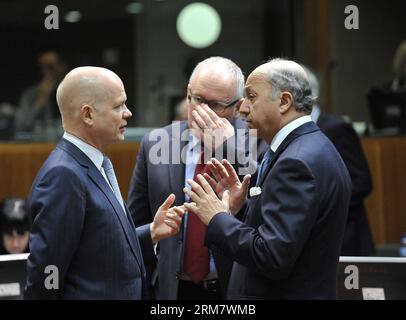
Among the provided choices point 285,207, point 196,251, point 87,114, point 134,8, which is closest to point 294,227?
point 285,207

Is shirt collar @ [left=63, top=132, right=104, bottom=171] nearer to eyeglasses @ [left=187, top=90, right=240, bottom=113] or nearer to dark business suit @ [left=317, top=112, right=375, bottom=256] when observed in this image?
eyeglasses @ [left=187, top=90, right=240, bottom=113]

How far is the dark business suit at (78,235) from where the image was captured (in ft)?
9.97

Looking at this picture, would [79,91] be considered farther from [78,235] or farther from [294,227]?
[294,227]

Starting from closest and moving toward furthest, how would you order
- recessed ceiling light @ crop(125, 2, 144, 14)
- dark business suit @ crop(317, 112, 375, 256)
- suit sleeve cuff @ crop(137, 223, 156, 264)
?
suit sleeve cuff @ crop(137, 223, 156, 264)
dark business suit @ crop(317, 112, 375, 256)
recessed ceiling light @ crop(125, 2, 144, 14)

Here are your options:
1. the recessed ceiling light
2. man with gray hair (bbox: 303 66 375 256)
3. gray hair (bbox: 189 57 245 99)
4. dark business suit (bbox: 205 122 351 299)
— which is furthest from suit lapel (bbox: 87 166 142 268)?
the recessed ceiling light

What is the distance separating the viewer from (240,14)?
35.7 ft

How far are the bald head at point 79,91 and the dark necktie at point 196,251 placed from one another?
0.89 metres

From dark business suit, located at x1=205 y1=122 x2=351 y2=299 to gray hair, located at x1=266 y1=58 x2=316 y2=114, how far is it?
85mm

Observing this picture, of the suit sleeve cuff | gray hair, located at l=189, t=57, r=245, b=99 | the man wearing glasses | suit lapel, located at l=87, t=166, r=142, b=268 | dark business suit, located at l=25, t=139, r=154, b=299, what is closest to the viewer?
dark business suit, located at l=25, t=139, r=154, b=299

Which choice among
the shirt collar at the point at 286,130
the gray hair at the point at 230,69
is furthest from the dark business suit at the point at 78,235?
the gray hair at the point at 230,69

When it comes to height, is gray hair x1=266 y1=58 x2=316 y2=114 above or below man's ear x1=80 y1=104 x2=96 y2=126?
above

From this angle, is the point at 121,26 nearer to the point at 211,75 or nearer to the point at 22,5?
the point at 22,5

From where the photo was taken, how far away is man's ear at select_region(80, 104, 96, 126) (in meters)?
3.21

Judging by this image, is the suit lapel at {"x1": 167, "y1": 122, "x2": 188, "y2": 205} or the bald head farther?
the suit lapel at {"x1": 167, "y1": 122, "x2": 188, "y2": 205}
